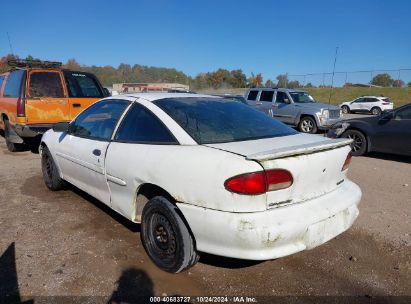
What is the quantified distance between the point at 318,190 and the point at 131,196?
5.41 ft

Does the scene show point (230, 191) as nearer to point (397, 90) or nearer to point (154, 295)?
point (154, 295)

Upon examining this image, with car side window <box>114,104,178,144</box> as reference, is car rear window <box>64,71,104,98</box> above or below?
above

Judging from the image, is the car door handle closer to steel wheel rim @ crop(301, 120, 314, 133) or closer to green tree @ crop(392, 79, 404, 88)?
steel wheel rim @ crop(301, 120, 314, 133)

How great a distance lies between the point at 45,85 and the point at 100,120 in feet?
13.3

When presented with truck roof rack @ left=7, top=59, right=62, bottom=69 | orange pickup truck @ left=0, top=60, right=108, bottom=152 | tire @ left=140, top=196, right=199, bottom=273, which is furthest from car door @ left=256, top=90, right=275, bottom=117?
tire @ left=140, top=196, right=199, bottom=273

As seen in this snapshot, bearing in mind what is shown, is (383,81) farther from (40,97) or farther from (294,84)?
(40,97)

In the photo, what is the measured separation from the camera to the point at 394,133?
7766 mm

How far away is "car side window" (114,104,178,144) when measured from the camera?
10.0ft

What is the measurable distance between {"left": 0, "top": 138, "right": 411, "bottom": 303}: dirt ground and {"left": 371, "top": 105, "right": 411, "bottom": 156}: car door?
3443mm

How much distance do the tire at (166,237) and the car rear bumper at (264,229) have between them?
0.41 ft

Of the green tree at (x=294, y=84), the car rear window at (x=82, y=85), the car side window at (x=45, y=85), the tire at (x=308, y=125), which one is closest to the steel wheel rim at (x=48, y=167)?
the car side window at (x=45, y=85)

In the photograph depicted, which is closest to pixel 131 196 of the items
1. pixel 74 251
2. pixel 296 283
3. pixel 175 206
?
pixel 175 206

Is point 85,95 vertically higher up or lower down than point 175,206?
higher up

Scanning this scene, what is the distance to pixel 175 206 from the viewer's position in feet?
9.35
